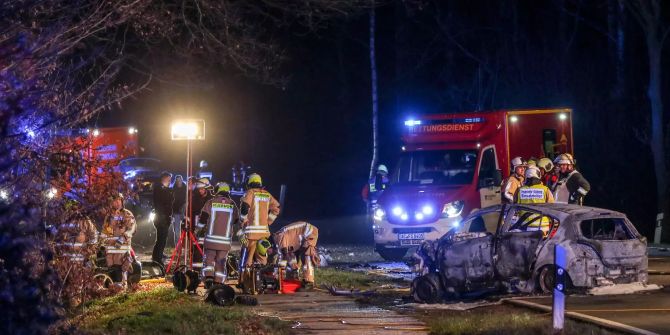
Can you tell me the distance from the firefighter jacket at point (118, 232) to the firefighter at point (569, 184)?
707 cm

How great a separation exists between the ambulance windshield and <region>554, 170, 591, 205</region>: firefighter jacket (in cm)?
228

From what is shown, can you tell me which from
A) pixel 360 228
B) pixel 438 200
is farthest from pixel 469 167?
pixel 360 228

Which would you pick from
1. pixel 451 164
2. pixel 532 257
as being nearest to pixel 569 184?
pixel 451 164

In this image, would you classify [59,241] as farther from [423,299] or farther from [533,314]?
[533,314]

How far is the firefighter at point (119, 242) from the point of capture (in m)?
14.9

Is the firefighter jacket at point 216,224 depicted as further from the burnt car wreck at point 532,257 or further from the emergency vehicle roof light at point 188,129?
the burnt car wreck at point 532,257

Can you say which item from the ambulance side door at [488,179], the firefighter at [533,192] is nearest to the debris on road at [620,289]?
the firefighter at [533,192]

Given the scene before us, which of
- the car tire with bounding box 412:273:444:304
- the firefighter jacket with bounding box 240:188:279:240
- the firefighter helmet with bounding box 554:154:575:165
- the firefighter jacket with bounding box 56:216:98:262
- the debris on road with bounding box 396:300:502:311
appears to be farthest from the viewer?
the firefighter helmet with bounding box 554:154:575:165

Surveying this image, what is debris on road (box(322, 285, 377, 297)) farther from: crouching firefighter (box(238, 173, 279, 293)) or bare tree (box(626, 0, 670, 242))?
bare tree (box(626, 0, 670, 242))

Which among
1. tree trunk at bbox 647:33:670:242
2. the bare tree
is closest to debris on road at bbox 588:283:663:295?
tree trunk at bbox 647:33:670:242

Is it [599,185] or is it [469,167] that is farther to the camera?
[599,185]

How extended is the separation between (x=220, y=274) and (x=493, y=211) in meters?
4.05

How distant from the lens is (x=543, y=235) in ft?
42.5

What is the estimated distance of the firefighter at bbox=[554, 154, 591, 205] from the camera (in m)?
16.2
